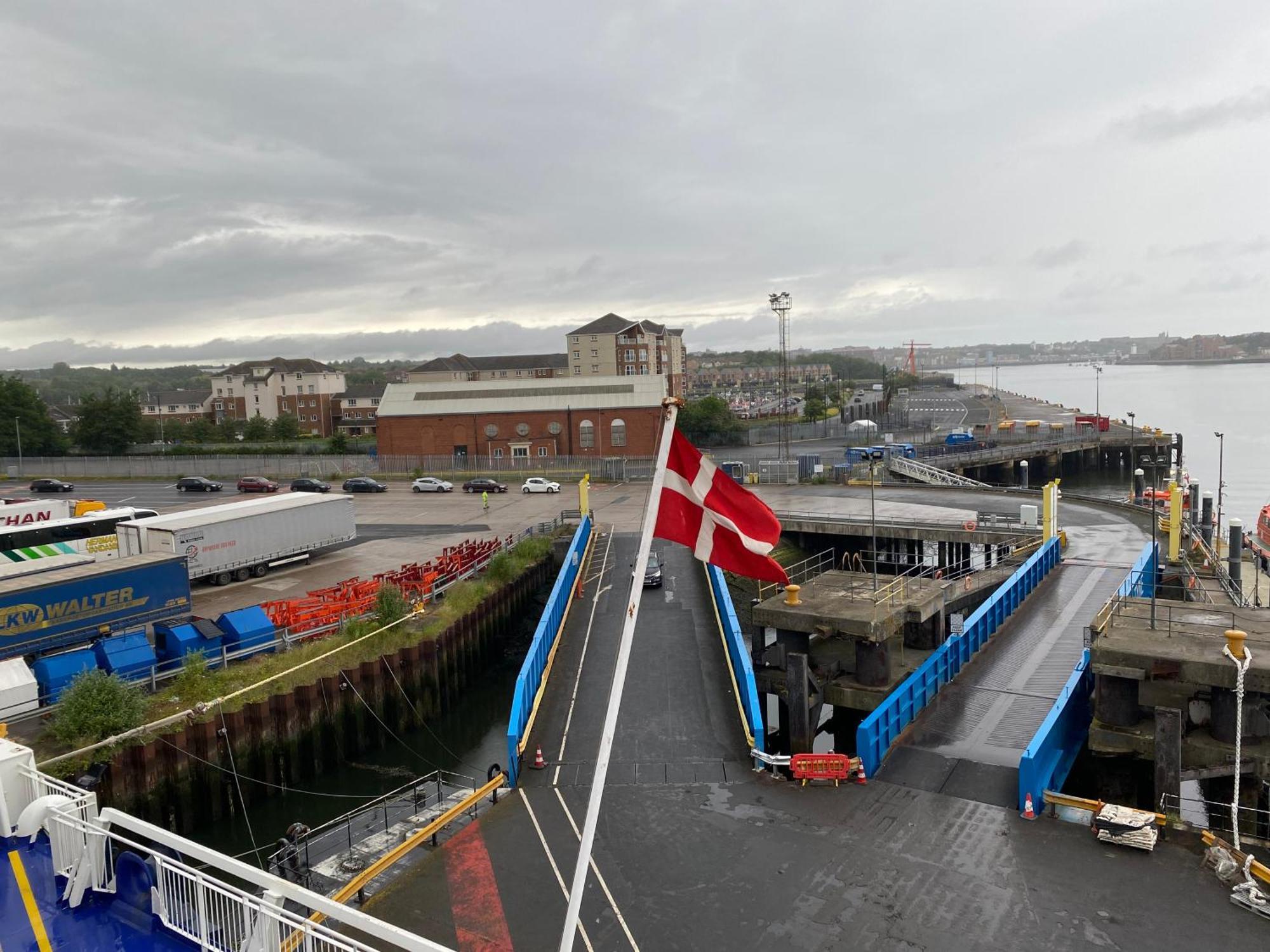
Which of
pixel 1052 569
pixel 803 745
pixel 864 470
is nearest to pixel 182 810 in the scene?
pixel 803 745

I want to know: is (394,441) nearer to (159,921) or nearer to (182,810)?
(182,810)

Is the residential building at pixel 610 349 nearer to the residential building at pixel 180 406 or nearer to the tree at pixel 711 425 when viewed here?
the tree at pixel 711 425

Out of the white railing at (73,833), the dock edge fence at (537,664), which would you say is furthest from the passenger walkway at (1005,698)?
the white railing at (73,833)

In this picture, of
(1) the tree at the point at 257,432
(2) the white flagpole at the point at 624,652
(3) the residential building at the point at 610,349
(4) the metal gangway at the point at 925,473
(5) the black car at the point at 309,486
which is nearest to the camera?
(2) the white flagpole at the point at 624,652

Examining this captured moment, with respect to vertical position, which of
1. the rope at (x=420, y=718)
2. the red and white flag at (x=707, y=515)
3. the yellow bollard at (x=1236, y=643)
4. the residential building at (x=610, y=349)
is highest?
the residential building at (x=610, y=349)

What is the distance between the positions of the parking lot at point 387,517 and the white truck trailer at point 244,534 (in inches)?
33.8

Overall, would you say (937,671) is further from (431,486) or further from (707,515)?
(431,486)

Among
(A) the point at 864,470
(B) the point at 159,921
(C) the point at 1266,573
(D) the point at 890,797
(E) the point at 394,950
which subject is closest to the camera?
(B) the point at 159,921

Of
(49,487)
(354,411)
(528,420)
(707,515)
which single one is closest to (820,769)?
(707,515)

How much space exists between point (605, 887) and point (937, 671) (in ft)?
36.7

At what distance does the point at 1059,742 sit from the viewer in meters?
17.4

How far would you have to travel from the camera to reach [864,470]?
6125 cm

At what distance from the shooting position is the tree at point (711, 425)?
98.7 m

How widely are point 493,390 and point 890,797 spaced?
70214mm
